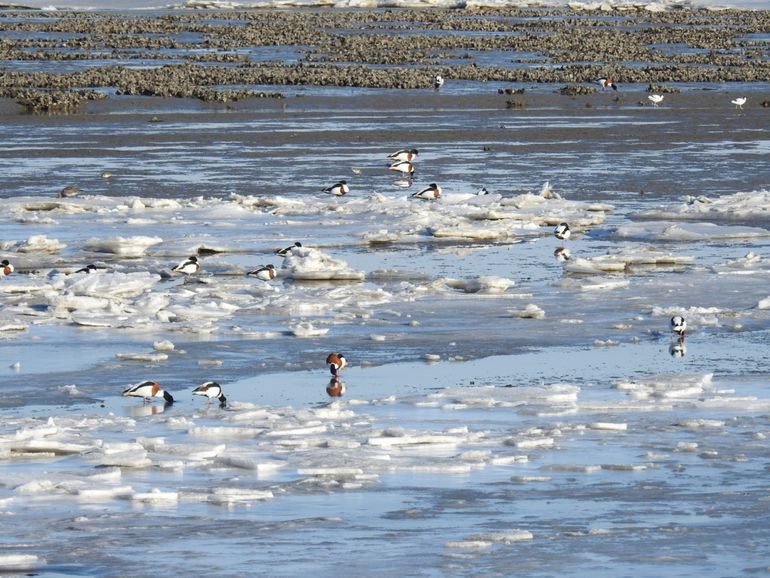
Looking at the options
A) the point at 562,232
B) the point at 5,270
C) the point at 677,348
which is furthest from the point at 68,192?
the point at 677,348

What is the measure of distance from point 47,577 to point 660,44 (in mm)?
61007

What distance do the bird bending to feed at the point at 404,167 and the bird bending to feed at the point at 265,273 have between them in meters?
9.69

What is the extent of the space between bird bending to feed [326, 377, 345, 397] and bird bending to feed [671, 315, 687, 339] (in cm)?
335

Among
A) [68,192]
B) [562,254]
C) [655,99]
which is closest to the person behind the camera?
[562,254]

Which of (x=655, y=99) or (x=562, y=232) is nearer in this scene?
(x=562, y=232)

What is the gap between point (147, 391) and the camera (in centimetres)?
1238

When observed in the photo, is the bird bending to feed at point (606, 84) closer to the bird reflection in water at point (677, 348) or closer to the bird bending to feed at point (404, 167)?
the bird bending to feed at point (404, 167)

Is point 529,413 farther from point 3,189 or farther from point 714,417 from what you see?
point 3,189

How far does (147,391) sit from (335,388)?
1531mm

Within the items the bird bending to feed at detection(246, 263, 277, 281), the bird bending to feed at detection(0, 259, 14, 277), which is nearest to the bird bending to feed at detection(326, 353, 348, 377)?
the bird bending to feed at detection(246, 263, 277, 281)

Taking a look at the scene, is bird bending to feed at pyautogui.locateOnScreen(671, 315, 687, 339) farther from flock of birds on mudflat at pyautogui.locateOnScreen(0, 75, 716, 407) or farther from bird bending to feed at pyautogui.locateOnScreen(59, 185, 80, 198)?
bird bending to feed at pyautogui.locateOnScreen(59, 185, 80, 198)

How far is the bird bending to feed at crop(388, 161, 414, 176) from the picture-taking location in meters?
27.1

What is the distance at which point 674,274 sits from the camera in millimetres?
18297

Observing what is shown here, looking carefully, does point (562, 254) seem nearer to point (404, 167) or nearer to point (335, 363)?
point (335, 363)
